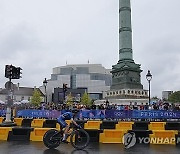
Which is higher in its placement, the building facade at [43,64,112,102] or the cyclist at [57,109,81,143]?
the building facade at [43,64,112,102]

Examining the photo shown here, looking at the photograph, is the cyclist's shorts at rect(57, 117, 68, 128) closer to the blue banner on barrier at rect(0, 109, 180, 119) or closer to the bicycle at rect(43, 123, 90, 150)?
the bicycle at rect(43, 123, 90, 150)

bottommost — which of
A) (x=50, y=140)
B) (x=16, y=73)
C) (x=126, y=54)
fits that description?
(x=50, y=140)

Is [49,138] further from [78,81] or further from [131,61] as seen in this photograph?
[78,81]

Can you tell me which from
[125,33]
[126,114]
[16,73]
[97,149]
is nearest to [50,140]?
[97,149]

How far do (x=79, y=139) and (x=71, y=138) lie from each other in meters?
0.31

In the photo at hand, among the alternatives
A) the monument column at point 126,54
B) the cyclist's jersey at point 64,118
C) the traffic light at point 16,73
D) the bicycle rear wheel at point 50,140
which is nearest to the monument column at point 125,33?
the monument column at point 126,54

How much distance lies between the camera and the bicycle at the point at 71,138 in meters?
10.3

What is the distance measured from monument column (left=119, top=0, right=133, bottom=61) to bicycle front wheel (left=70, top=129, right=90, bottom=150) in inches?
2844

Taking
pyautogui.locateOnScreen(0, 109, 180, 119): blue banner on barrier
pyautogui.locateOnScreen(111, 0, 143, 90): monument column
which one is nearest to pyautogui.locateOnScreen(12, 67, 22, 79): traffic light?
pyautogui.locateOnScreen(0, 109, 180, 119): blue banner on barrier

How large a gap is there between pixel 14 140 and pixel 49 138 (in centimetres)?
348

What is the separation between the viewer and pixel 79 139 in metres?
10.4

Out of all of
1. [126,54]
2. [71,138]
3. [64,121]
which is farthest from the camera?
[126,54]

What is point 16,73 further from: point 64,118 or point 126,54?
point 126,54

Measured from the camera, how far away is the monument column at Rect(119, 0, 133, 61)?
265 feet
